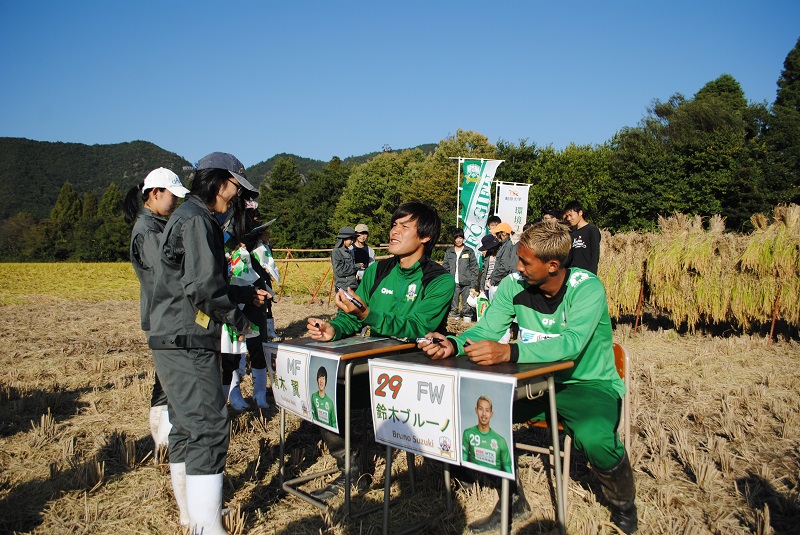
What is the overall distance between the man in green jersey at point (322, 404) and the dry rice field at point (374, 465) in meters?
0.60

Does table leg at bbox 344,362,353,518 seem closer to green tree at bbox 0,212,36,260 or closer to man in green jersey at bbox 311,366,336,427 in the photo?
man in green jersey at bbox 311,366,336,427

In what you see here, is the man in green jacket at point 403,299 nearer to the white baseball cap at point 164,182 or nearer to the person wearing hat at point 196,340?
the person wearing hat at point 196,340

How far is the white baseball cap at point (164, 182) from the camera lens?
12.9 ft

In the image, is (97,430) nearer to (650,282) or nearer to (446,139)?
(650,282)

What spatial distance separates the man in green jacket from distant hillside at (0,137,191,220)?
102m

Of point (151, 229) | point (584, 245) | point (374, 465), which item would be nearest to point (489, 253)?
point (584, 245)

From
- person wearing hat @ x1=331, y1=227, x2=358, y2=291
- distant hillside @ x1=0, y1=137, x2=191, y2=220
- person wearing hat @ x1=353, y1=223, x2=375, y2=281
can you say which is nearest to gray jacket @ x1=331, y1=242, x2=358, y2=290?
person wearing hat @ x1=331, y1=227, x2=358, y2=291

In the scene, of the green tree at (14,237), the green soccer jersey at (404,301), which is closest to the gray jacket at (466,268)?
the green soccer jersey at (404,301)

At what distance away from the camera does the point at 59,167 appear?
375 feet

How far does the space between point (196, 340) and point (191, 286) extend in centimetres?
30

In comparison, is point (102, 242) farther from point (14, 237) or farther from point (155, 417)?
point (155, 417)

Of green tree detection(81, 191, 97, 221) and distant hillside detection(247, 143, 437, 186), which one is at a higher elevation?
distant hillside detection(247, 143, 437, 186)

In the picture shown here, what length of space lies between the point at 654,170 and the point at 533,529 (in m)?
38.1

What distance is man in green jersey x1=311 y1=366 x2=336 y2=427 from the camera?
3183 mm
